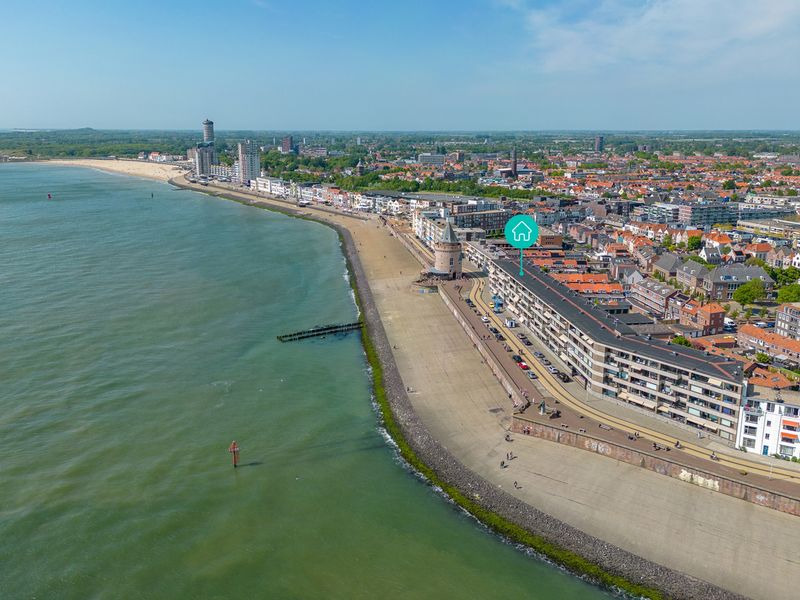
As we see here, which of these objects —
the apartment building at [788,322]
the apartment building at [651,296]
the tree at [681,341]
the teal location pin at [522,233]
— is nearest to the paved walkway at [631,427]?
the tree at [681,341]

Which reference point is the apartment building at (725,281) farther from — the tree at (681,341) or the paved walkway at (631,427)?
the paved walkway at (631,427)

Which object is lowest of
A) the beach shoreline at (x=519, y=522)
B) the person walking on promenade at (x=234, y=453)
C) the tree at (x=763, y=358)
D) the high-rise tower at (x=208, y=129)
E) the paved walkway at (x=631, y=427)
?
the beach shoreline at (x=519, y=522)

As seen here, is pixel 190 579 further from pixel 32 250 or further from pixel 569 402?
pixel 32 250

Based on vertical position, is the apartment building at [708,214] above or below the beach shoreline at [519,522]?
above

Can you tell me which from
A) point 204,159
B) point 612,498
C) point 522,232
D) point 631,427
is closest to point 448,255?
point 522,232

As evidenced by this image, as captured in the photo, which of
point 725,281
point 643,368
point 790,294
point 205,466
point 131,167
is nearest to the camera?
point 205,466

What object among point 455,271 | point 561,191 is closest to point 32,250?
point 455,271

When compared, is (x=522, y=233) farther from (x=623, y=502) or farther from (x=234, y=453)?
(x=234, y=453)

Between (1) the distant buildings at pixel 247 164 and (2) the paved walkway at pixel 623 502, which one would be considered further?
(1) the distant buildings at pixel 247 164

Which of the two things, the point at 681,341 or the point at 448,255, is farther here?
the point at 448,255
